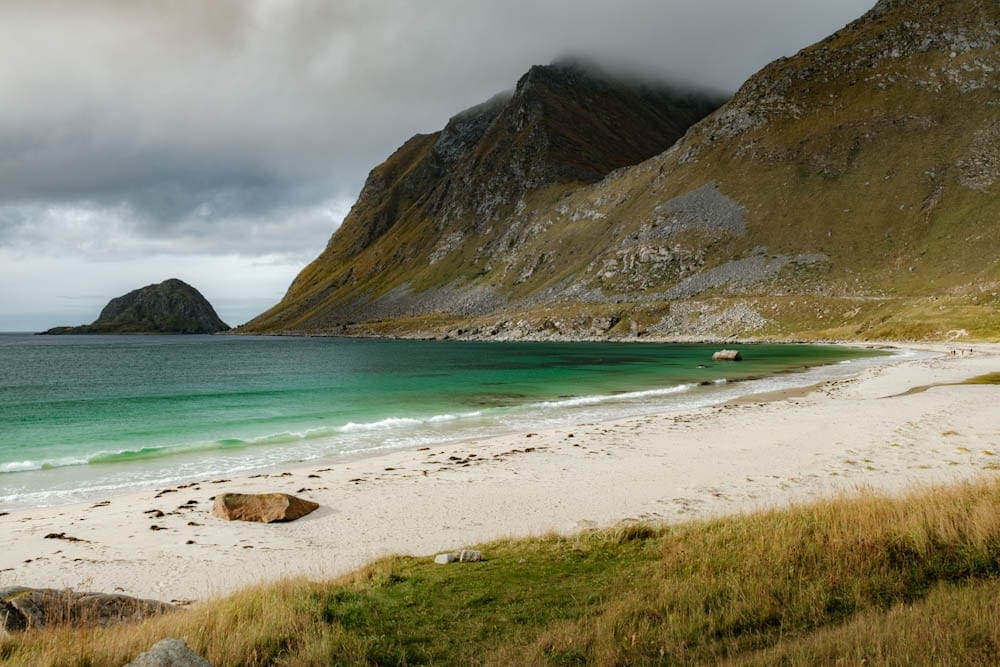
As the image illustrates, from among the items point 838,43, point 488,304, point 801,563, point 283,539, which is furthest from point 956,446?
point 838,43

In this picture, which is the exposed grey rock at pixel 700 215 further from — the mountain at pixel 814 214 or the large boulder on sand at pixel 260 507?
the large boulder on sand at pixel 260 507

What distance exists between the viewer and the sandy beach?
12328mm

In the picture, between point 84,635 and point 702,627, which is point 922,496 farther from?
point 84,635

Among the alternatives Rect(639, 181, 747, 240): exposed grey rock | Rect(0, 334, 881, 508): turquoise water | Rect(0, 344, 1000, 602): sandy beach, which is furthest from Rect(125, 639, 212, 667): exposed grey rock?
Rect(639, 181, 747, 240): exposed grey rock

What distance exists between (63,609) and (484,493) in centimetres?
1087

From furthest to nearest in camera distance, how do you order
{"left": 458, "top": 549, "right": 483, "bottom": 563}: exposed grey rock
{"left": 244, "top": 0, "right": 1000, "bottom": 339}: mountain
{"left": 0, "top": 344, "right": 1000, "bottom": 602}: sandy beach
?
{"left": 244, "top": 0, "right": 1000, "bottom": 339}: mountain, {"left": 0, "top": 344, "right": 1000, "bottom": 602}: sandy beach, {"left": 458, "top": 549, "right": 483, "bottom": 563}: exposed grey rock

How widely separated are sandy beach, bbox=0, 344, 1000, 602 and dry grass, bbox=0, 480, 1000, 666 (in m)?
3.18

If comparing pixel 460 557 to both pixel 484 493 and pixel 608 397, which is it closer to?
pixel 484 493

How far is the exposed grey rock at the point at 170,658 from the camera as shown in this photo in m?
5.62

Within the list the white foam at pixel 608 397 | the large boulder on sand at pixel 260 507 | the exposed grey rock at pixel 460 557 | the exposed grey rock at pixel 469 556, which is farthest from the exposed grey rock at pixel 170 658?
the white foam at pixel 608 397

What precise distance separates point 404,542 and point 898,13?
9081 inches

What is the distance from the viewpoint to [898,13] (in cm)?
17538

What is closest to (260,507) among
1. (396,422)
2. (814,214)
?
(396,422)

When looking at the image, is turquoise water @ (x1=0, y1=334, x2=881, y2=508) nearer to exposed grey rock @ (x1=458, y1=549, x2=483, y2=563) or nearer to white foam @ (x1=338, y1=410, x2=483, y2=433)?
white foam @ (x1=338, y1=410, x2=483, y2=433)
